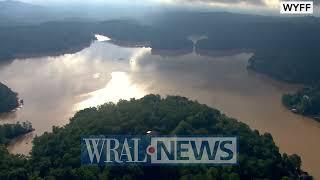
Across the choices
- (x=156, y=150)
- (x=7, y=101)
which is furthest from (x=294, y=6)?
(x=7, y=101)

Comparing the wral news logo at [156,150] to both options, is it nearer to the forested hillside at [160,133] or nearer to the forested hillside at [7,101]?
the forested hillside at [160,133]

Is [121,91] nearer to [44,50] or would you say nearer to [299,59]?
[299,59]

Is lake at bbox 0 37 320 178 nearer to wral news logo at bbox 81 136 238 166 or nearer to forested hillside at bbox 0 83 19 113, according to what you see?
forested hillside at bbox 0 83 19 113

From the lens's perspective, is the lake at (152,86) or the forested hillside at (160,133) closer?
the forested hillside at (160,133)

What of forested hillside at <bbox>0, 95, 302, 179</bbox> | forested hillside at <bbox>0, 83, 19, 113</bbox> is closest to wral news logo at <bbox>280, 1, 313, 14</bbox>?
forested hillside at <bbox>0, 95, 302, 179</bbox>

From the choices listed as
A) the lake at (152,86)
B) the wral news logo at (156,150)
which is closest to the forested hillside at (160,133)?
the wral news logo at (156,150)

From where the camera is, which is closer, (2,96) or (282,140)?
(282,140)

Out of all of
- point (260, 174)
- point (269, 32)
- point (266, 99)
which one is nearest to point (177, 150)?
point (260, 174)
